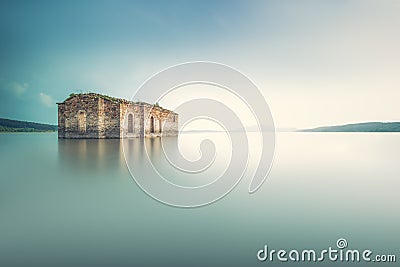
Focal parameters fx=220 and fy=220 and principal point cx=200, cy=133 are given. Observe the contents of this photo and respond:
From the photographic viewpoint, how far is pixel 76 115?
2234 centimetres

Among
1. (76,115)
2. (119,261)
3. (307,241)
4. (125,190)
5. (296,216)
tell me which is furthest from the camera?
(76,115)

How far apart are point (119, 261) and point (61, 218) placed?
173 centimetres

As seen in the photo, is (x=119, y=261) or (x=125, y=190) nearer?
(x=119, y=261)

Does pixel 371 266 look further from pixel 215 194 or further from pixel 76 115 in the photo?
pixel 76 115

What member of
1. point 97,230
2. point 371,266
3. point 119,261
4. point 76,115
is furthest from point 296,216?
point 76,115

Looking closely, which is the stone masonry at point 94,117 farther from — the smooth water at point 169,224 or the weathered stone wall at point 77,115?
the smooth water at point 169,224
